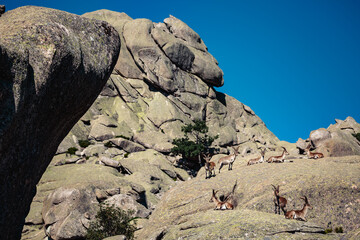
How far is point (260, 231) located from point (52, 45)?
45.0ft

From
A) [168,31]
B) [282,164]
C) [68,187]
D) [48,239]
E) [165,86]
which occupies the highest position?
[168,31]

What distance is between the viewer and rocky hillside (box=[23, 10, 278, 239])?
40306 mm

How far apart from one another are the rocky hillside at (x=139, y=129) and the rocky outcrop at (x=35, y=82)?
2557 centimetres

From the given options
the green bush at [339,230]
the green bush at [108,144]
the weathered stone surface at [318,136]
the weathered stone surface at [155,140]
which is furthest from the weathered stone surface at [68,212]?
the weathered stone surface at [155,140]

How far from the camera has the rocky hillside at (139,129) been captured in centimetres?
4031

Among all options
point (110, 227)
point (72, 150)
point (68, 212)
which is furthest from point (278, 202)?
point (72, 150)

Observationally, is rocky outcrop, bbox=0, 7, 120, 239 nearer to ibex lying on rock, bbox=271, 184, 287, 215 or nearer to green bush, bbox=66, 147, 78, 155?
ibex lying on rock, bbox=271, 184, 287, 215

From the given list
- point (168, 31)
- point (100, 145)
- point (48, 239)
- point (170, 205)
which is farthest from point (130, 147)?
point (168, 31)

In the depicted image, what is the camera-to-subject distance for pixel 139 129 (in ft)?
301

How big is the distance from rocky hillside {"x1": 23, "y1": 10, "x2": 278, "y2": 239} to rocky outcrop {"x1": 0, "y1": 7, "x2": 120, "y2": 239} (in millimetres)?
25570

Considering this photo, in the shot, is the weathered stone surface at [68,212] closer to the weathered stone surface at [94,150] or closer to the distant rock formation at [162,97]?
the weathered stone surface at [94,150]

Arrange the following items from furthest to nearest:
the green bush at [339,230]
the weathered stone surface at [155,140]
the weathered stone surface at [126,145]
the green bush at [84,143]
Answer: the weathered stone surface at [155,140]
the weathered stone surface at [126,145]
the green bush at [84,143]
the green bush at [339,230]

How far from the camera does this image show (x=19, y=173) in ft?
36.3

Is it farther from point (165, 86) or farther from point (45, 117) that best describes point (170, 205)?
point (165, 86)
